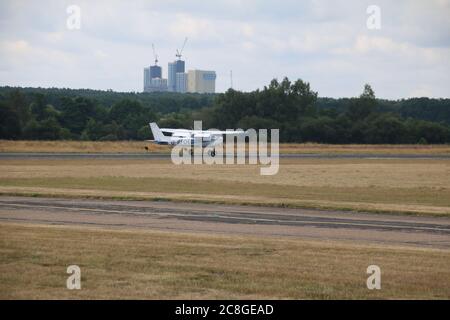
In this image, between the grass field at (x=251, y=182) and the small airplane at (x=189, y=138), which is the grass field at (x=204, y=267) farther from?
the small airplane at (x=189, y=138)

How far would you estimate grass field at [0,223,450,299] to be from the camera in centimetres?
1361

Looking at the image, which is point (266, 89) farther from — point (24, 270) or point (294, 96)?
point (24, 270)

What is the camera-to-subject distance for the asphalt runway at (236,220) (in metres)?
23.8

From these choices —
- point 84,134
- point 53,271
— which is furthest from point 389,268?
point 84,134

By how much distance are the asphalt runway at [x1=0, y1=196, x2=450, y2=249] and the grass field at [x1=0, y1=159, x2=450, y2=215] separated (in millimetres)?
2693

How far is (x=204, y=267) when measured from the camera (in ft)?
52.5

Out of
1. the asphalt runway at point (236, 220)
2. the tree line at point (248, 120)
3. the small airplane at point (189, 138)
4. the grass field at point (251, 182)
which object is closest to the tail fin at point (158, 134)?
the small airplane at point (189, 138)

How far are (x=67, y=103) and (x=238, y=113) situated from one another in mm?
29335

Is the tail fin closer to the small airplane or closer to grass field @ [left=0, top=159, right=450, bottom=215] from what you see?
the small airplane

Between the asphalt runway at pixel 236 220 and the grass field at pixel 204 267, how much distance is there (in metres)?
2.60

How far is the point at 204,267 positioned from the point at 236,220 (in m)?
11.7

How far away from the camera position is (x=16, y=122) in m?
115

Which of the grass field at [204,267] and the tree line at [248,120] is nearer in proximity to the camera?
the grass field at [204,267]

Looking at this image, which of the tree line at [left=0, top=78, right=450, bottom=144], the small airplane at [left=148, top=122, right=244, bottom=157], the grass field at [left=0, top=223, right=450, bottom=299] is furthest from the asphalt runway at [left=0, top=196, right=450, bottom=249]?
the tree line at [left=0, top=78, right=450, bottom=144]
